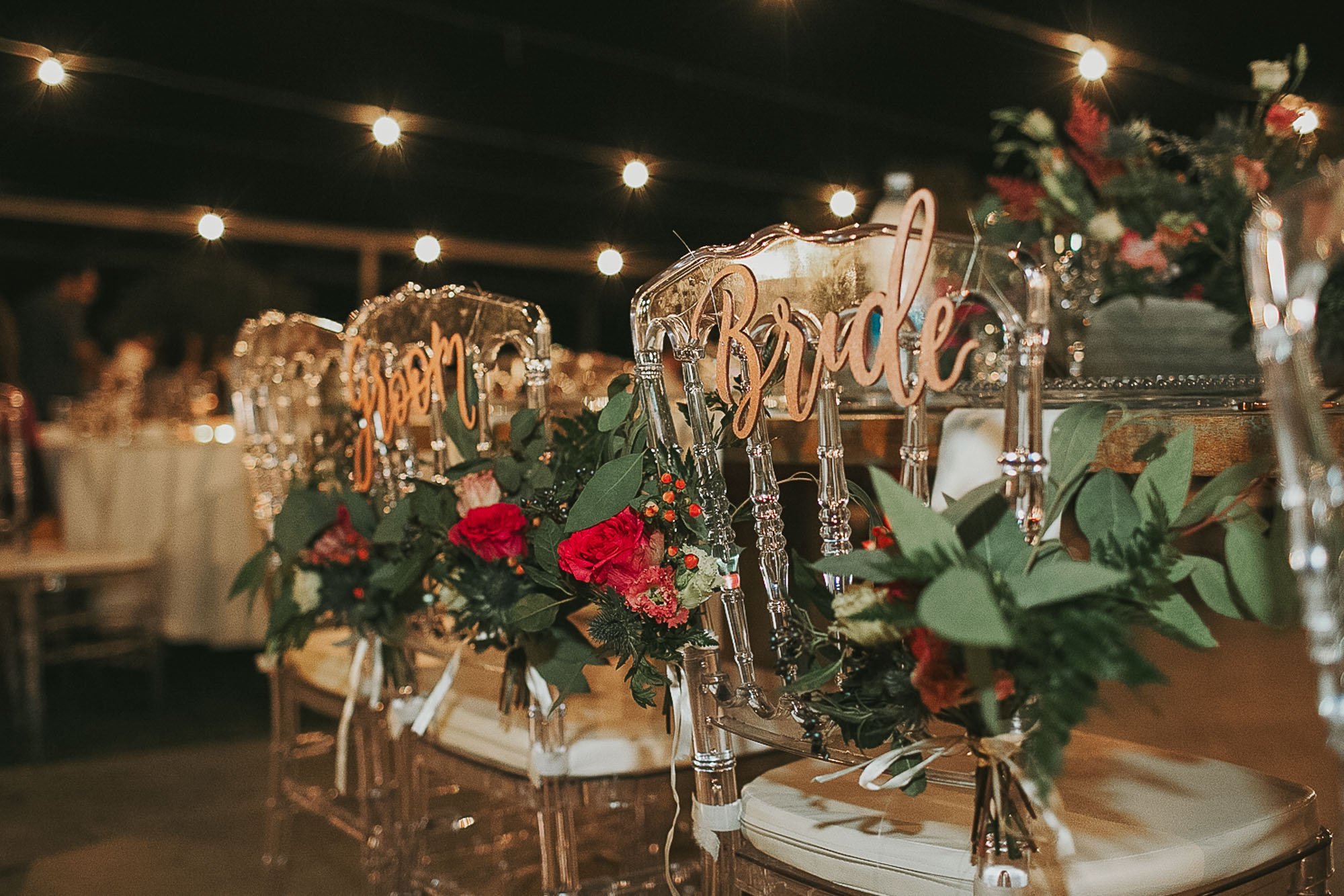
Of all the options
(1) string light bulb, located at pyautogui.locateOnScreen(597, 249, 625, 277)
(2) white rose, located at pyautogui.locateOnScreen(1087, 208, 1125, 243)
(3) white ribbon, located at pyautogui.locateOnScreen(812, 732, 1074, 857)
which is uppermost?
(2) white rose, located at pyautogui.locateOnScreen(1087, 208, 1125, 243)

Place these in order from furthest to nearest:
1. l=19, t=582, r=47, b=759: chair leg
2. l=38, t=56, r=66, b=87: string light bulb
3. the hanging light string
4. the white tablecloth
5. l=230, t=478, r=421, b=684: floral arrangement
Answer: the hanging light string
the white tablecloth
l=19, t=582, r=47, b=759: chair leg
l=38, t=56, r=66, b=87: string light bulb
l=230, t=478, r=421, b=684: floral arrangement

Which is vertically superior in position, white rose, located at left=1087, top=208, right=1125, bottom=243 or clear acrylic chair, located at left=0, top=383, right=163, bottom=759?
white rose, located at left=1087, top=208, right=1125, bottom=243

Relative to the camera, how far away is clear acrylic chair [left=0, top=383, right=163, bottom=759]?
3.08 meters

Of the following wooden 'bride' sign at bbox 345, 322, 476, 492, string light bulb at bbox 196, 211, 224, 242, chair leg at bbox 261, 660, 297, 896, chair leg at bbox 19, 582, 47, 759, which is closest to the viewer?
wooden 'bride' sign at bbox 345, 322, 476, 492

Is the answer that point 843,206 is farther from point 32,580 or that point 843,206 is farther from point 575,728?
point 32,580

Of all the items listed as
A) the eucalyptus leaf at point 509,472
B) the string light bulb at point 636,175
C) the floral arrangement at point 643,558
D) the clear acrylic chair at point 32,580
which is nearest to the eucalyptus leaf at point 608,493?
the floral arrangement at point 643,558

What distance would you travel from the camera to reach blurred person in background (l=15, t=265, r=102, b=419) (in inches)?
211

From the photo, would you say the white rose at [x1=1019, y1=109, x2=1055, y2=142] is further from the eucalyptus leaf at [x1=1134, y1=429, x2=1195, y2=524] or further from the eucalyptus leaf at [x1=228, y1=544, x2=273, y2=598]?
the eucalyptus leaf at [x1=228, y1=544, x2=273, y2=598]

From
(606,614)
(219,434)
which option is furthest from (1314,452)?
(219,434)

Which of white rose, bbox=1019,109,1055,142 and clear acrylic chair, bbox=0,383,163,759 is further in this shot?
clear acrylic chair, bbox=0,383,163,759

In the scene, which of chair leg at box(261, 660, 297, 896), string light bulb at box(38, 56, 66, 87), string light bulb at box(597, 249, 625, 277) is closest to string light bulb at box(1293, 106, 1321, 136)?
string light bulb at box(597, 249, 625, 277)

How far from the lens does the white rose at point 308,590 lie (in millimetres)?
1653

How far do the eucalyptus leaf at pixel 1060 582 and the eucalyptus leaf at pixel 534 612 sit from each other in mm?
522

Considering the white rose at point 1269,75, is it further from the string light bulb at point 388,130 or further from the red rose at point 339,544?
the string light bulb at point 388,130
